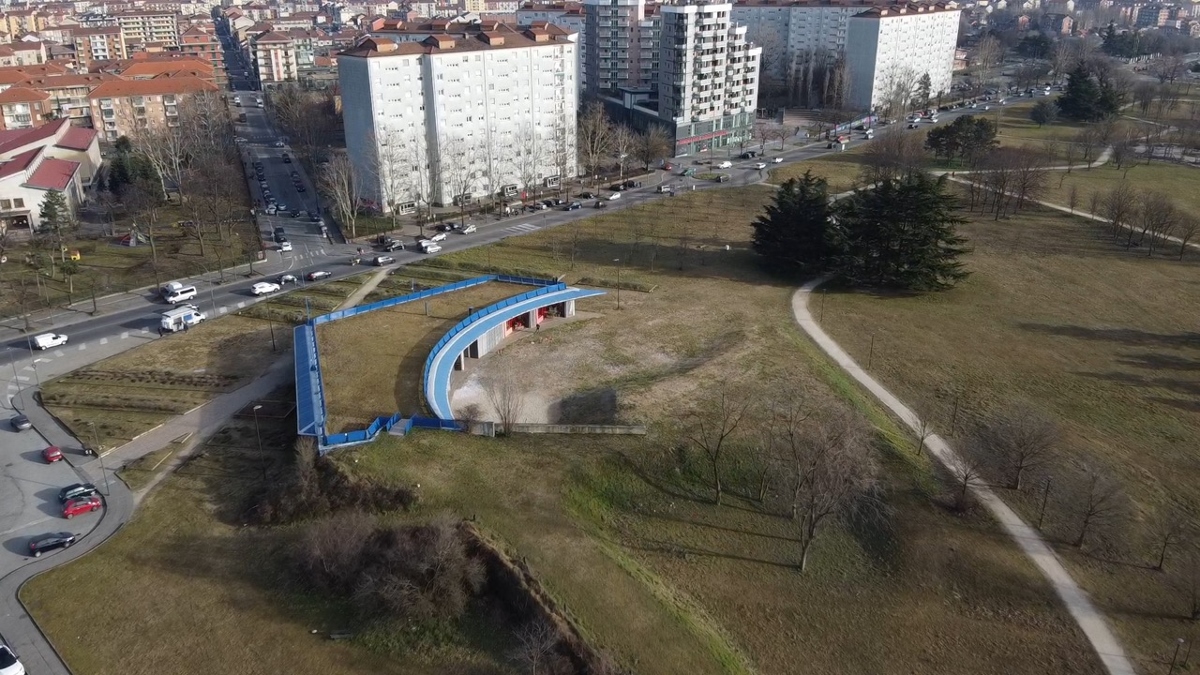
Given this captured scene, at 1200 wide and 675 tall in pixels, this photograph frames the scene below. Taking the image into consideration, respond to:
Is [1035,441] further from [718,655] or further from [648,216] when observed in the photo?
[648,216]

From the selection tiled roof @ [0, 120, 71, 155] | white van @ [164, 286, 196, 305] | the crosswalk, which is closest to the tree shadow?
the crosswalk

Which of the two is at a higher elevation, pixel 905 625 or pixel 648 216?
pixel 648 216

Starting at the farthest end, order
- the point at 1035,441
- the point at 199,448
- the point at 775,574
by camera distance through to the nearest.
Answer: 1. the point at 199,448
2. the point at 1035,441
3. the point at 775,574

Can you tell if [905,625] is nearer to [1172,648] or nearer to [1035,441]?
[1172,648]

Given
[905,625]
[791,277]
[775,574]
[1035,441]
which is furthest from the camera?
[791,277]

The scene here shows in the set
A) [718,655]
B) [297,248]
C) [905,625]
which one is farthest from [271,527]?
[297,248]

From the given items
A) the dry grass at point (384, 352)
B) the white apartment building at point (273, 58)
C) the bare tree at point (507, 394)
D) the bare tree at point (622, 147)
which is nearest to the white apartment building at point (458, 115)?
the bare tree at point (622, 147)

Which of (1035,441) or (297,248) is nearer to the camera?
(1035,441)

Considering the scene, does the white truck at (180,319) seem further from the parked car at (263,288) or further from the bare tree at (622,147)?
the bare tree at (622,147)
